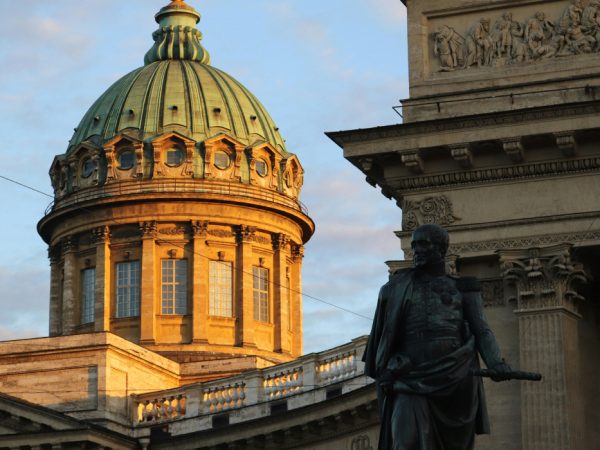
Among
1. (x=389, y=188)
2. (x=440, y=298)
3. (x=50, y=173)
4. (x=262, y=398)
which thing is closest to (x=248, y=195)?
(x=50, y=173)

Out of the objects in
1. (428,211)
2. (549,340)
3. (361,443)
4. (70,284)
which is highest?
(70,284)

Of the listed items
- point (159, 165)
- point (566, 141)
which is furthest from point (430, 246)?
point (159, 165)

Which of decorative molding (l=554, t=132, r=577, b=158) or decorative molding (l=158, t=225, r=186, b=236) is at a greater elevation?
decorative molding (l=158, t=225, r=186, b=236)

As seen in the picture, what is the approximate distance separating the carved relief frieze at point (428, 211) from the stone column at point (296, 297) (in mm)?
52485

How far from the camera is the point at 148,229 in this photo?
83.0 metres

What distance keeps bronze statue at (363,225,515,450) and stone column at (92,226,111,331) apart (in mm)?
67274

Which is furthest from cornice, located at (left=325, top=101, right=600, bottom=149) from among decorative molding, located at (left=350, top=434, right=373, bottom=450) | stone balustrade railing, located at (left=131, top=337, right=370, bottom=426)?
stone balustrade railing, located at (left=131, top=337, right=370, bottom=426)

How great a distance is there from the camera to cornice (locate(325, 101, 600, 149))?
1257 inches

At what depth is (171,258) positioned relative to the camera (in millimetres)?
83625

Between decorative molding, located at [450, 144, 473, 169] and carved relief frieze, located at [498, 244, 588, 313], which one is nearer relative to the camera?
carved relief frieze, located at [498, 244, 588, 313]

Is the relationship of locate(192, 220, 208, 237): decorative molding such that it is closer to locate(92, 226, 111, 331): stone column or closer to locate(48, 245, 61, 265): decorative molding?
locate(92, 226, 111, 331): stone column

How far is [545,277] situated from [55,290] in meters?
56.4

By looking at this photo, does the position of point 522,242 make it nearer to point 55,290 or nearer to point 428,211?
point 428,211

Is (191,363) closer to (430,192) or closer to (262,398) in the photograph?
(262,398)
